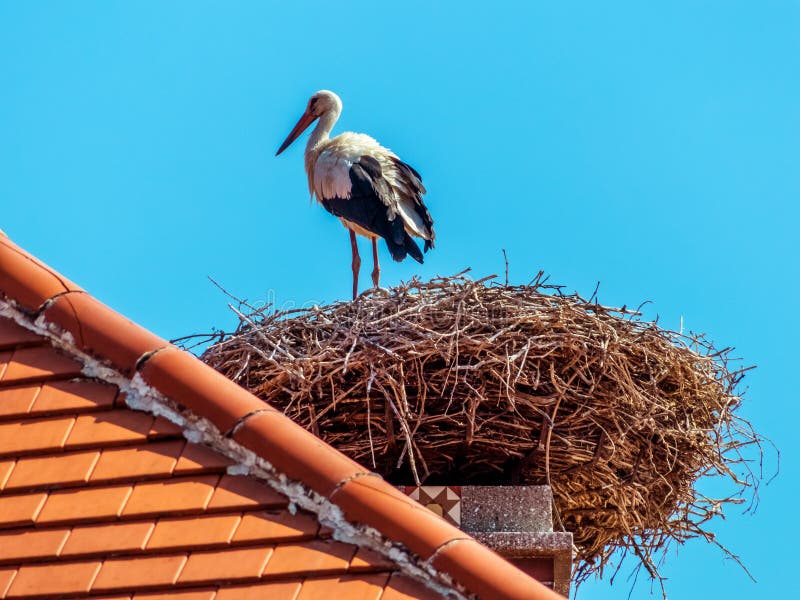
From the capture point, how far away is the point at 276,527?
4.08 m

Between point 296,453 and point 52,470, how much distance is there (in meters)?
0.69

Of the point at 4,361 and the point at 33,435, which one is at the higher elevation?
the point at 4,361

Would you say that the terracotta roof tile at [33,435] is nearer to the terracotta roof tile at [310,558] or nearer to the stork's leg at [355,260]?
the terracotta roof tile at [310,558]

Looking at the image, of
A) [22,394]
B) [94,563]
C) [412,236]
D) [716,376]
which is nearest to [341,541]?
[94,563]

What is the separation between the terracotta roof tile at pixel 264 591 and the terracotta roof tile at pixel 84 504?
0.45 meters

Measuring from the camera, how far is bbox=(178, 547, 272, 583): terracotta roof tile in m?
3.92

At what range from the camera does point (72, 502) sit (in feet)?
13.7

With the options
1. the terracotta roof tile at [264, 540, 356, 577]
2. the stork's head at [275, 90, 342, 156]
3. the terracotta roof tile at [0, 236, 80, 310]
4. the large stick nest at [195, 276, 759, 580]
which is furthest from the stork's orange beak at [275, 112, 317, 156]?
the terracotta roof tile at [264, 540, 356, 577]

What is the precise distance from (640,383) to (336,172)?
344cm

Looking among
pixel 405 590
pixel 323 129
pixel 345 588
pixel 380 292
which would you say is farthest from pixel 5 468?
pixel 323 129

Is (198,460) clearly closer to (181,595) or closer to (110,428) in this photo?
(110,428)

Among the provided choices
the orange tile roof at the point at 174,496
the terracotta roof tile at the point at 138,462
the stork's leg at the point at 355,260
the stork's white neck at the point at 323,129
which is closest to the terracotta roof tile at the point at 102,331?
the orange tile roof at the point at 174,496

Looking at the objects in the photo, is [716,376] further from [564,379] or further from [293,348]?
[293,348]

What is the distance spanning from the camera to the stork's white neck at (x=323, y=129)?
1112 cm
